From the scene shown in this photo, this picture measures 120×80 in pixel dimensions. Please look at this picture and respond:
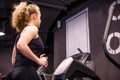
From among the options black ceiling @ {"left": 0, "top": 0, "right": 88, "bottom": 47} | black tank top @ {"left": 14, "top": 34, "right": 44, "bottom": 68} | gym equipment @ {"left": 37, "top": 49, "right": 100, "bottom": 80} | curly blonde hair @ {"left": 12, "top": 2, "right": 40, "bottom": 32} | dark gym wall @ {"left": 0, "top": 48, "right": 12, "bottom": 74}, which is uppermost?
black ceiling @ {"left": 0, "top": 0, "right": 88, "bottom": 47}

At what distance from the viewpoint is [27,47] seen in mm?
2518

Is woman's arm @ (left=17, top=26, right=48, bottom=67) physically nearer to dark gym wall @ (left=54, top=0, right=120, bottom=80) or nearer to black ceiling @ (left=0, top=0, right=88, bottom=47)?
dark gym wall @ (left=54, top=0, right=120, bottom=80)

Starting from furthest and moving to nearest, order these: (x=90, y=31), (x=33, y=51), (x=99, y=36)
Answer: (x=90, y=31) → (x=99, y=36) → (x=33, y=51)

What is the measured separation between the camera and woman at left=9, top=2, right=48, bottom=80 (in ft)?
8.25

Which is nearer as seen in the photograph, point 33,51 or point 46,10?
point 33,51

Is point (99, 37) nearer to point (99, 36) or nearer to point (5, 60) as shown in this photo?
point (99, 36)

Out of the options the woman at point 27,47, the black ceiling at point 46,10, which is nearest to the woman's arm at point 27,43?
the woman at point 27,47

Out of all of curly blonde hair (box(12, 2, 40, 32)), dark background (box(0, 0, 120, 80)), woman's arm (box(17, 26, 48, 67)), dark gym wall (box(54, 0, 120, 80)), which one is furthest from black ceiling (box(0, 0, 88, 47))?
woman's arm (box(17, 26, 48, 67))

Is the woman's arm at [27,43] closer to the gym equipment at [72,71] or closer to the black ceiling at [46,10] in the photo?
the gym equipment at [72,71]

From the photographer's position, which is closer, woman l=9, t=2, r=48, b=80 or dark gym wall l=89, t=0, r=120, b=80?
woman l=9, t=2, r=48, b=80

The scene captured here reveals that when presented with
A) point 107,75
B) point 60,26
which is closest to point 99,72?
point 107,75

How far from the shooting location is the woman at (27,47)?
2514mm

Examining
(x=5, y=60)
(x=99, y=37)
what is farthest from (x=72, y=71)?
(x=5, y=60)

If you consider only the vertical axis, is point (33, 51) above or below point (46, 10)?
below
